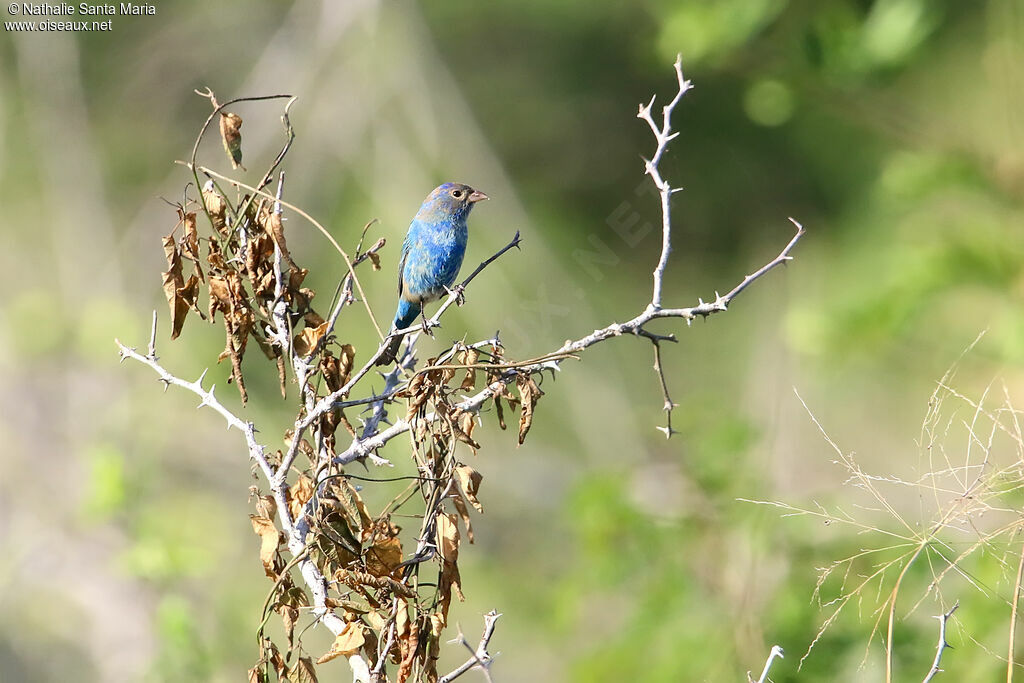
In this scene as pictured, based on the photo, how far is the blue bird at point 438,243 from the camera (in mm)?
4078

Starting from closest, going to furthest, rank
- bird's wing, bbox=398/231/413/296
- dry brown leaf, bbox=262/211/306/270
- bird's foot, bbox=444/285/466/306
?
1. dry brown leaf, bbox=262/211/306/270
2. bird's foot, bbox=444/285/466/306
3. bird's wing, bbox=398/231/413/296

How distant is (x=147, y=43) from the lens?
1017cm

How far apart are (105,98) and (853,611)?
8.95 metres

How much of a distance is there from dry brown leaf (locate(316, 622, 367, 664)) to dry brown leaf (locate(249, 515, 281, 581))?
20cm

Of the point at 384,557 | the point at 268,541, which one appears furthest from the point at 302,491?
the point at 384,557

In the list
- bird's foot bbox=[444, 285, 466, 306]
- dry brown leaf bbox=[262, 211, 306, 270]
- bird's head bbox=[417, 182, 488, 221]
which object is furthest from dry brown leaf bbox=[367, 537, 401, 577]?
bird's head bbox=[417, 182, 488, 221]

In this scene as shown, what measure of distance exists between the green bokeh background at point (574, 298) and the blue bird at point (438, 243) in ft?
3.08

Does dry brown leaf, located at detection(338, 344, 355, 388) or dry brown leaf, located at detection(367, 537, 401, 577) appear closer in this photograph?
dry brown leaf, located at detection(367, 537, 401, 577)

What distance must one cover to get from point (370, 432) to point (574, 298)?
5494mm

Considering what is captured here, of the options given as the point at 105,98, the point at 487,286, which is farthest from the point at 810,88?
the point at 105,98

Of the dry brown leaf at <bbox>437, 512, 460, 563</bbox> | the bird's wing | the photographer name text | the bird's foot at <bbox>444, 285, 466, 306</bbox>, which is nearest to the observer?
the dry brown leaf at <bbox>437, 512, 460, 563</bbox>

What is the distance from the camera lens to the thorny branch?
209cm

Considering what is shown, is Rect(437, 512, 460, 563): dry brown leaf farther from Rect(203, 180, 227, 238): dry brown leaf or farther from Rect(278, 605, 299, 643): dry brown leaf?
Rect(203, 180, 227, 238): dry brown leaf

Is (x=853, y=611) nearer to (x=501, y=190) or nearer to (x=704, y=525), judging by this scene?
(x=704, y=525)
